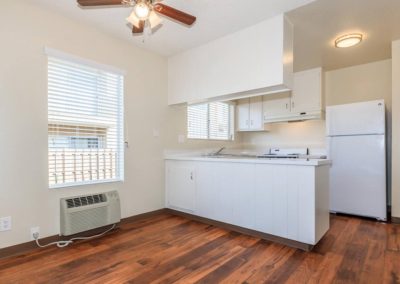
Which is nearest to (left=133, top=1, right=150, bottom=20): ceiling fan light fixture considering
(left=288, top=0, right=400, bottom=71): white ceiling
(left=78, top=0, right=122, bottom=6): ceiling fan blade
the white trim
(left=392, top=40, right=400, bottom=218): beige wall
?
(left=78, top=0, right=122, bottom=6): ceiling fan blade

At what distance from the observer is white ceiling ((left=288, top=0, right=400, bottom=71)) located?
2300 millimetres

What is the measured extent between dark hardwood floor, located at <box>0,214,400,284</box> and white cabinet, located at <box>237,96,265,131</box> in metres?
2.34

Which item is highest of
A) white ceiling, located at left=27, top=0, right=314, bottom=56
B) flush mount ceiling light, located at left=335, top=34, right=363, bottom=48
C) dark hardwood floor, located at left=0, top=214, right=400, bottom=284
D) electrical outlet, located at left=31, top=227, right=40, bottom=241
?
white ceiling, located at left=27, top=0, right=314, bottom=56

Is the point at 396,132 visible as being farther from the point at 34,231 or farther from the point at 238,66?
the point at 34,231

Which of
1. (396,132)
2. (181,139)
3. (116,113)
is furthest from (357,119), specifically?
(116,113)

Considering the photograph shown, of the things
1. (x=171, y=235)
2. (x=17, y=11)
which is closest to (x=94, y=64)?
(x=17, y=11)

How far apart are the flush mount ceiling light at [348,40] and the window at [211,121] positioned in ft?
7.09

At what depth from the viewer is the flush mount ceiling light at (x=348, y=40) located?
2863mm

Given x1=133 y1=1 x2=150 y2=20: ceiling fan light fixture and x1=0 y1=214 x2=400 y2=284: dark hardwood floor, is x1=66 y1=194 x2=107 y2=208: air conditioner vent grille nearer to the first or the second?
x1=0 y1=214 x2=400 y2=284: dark hardwood floor

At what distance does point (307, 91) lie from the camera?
3.99m

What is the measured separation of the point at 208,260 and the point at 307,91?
3232 millimetres

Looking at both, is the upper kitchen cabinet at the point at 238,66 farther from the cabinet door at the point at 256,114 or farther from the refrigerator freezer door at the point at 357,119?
the cabinet door at the point at 256,114

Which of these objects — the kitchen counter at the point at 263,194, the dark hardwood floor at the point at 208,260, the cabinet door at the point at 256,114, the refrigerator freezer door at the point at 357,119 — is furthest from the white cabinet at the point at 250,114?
the dark hardwood floor at the point at 208,260

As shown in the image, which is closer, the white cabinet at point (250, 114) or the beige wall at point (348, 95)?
the beige wall at point (348, 95)
